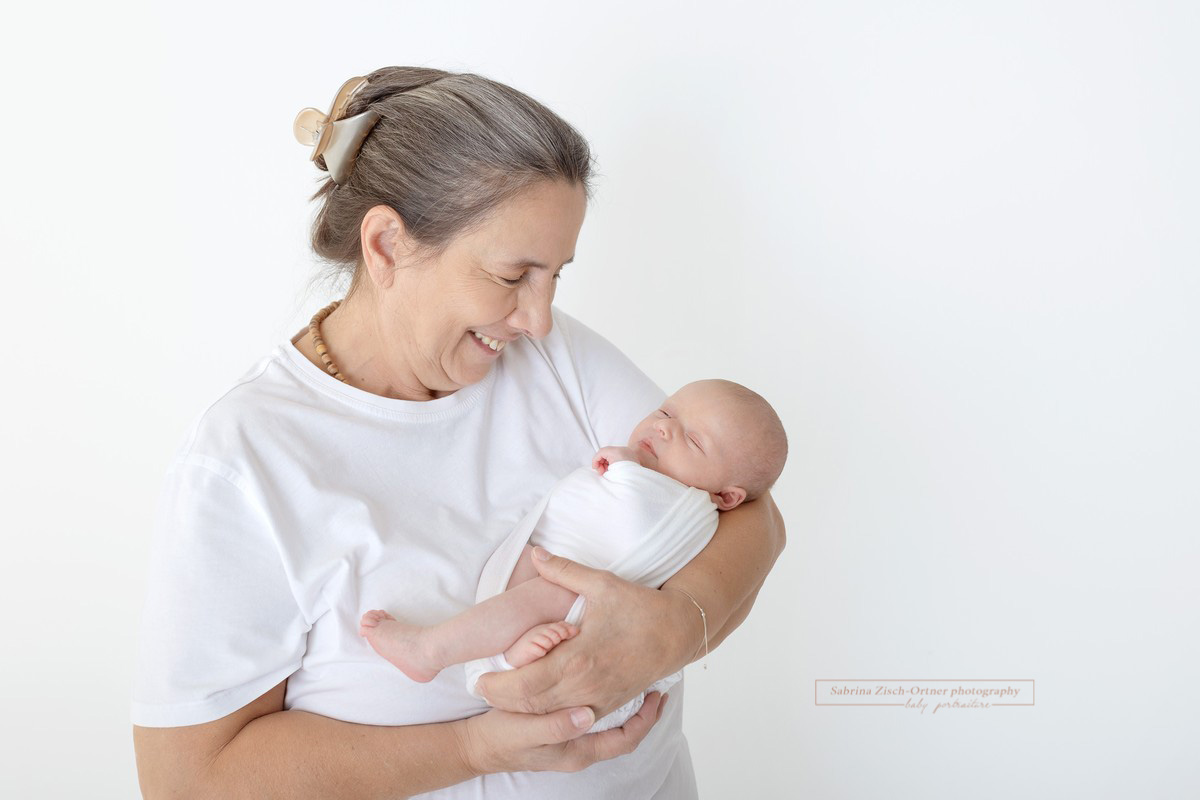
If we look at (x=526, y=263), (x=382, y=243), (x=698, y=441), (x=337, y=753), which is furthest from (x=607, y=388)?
(x=337, y=753)

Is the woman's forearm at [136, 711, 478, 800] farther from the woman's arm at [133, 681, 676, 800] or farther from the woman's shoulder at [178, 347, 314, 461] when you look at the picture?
the woman's shoulder at [178, 347, 314, 461]

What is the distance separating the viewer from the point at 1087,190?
9.03ft

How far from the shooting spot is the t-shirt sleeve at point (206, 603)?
150 centimetres

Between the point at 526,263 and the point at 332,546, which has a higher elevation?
the point at 526,263

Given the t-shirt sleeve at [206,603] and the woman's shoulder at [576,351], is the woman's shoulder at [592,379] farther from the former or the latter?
the t-shirt sleeve at [206,603]

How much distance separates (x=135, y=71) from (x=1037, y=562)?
265 centimetres

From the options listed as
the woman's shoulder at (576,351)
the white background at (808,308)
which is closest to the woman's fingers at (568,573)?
the woman's shoulder at (576,351)

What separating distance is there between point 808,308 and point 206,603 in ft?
5.82

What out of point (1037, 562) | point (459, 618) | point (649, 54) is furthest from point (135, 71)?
point (1037, 562)

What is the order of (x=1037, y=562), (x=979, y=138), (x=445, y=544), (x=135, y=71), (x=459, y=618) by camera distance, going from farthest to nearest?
(x=1037, y=562)
(x=979, y=138)
(x=135, y=71)
(x=445, y=544)
(x=459, y=618)

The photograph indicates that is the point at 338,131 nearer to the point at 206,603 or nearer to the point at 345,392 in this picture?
the point at 345,392

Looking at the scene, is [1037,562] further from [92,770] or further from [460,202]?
[92,770]

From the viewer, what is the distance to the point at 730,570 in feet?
5.83

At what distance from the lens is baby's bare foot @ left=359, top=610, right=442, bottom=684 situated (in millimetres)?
1548
